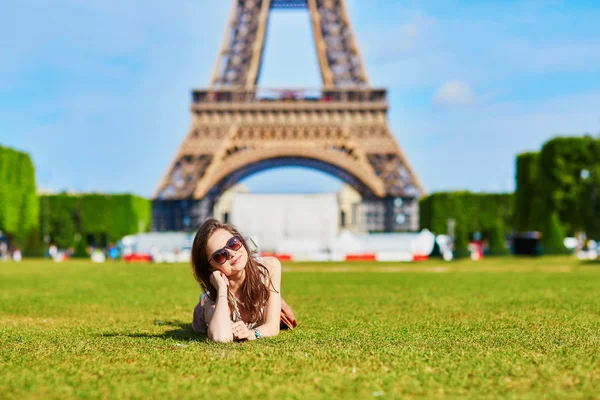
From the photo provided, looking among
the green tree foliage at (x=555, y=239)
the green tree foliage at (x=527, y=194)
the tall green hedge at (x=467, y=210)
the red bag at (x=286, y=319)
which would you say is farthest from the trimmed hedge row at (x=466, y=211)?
the red bag at (x=286, y=319)

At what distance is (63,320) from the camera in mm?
6426

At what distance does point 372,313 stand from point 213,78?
38.4 meters

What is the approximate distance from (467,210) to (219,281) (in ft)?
139

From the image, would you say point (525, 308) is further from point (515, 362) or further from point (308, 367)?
point (308, 367)

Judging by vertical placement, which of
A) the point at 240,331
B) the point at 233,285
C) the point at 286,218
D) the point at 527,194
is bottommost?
the point at 240,331

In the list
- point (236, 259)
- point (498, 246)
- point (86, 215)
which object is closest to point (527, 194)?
point (498, 246)

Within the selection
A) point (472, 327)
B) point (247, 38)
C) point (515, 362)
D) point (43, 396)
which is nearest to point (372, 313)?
point (472, 327)

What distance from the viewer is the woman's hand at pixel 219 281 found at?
439 centimetres

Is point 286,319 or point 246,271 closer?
point 246,271

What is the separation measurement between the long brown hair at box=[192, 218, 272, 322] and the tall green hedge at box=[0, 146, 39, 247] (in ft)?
105

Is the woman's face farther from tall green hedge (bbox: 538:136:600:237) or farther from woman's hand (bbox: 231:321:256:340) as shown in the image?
tall green hedge (bbox: 538:136:600:237)

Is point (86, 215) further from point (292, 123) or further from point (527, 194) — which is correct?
point (527, 194)

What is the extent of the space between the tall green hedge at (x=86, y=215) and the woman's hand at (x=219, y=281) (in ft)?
136

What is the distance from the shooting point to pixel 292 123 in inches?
1761
